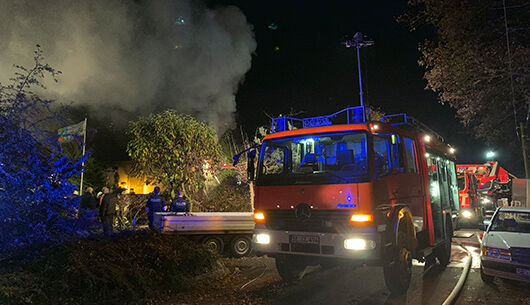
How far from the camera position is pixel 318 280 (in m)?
6.88

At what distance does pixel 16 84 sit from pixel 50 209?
7.38ft

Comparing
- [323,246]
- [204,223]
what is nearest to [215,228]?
[204,223]

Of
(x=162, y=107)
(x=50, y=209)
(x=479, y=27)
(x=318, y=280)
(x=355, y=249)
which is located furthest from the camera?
(x=162, y=107)

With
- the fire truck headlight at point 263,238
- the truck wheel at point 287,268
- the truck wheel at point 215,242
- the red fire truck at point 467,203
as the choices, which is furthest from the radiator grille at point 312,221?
the red fire truck at point 467,203

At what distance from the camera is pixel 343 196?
17.3ft

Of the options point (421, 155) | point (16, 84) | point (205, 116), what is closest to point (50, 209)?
point (16, 84)

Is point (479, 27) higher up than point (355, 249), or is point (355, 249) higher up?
point (479, 27)

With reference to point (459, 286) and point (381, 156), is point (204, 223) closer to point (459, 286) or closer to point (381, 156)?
point (381, 156)

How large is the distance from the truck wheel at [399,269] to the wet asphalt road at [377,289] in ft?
0.55

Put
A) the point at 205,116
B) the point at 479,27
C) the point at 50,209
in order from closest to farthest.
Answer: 1. the point at 50,209
2. the point at 479,27
3. the point at 205,116

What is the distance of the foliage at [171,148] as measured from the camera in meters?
15.2

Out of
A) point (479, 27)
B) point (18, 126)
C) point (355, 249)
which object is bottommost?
point (355, 249)

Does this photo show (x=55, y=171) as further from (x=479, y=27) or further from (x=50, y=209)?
(x=479, y=27)

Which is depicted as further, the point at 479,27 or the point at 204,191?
the point at 204,191
